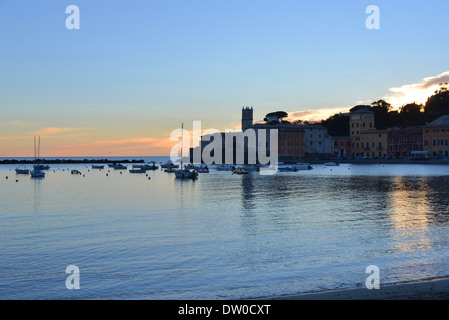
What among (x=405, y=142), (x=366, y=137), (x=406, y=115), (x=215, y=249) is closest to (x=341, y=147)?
(x=366, y=137)

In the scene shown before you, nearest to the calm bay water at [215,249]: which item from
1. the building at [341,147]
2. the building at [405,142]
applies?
the building at [405,142]

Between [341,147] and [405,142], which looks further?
[341,147]

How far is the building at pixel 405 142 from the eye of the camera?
154875 millimetres

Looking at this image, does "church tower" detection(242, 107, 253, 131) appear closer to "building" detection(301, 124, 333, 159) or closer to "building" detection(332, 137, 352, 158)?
"building" detection(301, 124, 333, 159)

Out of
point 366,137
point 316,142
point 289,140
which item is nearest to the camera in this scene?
point 289,140

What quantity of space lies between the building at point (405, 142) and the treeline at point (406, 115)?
10928 millimetres

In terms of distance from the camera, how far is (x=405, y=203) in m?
39.4

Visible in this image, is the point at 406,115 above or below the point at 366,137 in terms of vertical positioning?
above

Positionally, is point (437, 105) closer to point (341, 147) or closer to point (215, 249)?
point (341, 147)

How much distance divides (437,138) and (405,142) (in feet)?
43.2

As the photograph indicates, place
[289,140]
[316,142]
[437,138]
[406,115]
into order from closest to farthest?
[437,138] → [289,140] → [316,142] → [406,115]

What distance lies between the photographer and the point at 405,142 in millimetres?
159500
